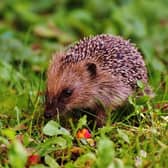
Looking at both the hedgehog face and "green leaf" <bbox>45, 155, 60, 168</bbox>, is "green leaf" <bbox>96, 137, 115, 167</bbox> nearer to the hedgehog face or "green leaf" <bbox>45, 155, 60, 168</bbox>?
"green leaf" <bbox>45, 155, 60, 168</bbox>

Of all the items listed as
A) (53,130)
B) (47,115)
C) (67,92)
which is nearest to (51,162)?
(53,130)

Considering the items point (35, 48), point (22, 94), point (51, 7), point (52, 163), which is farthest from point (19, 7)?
point (52, 163)

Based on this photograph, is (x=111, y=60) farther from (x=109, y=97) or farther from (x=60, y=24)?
(x=60, y=24)

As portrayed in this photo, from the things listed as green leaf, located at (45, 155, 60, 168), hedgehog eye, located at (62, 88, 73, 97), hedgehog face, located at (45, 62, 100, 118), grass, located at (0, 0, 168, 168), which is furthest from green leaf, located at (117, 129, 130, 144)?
hedgehog eye, located at (62, 88, 73, 97)

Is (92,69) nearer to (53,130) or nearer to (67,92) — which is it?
(67,92)

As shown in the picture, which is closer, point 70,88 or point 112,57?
point 70,88

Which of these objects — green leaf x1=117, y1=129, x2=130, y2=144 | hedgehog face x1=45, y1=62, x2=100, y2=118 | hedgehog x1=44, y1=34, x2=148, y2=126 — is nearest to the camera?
green leaf x1=117, y1=129, x2=130, y2=144

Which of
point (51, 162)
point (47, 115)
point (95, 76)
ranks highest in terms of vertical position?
point (95, 76)
